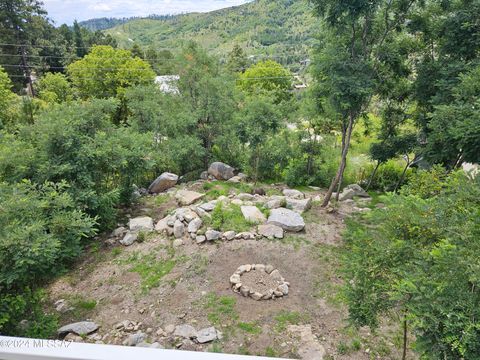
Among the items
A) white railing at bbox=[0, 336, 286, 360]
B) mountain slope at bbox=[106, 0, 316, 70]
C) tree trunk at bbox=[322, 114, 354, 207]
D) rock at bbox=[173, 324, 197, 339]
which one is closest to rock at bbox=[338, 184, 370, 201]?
tree trunk at bbox=[322, 114, 354, 207]

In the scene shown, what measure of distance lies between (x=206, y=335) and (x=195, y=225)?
375 cm

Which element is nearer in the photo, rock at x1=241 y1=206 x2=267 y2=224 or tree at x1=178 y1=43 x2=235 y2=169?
rock at x1=241 y1=206 x2=267 y2=224

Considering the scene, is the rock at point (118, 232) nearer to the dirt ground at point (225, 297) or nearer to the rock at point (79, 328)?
the dirt ground at point (225, 297)

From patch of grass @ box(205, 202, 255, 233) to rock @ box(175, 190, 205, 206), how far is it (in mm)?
1517

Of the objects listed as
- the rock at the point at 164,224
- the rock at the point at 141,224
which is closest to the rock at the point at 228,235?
the rock at the point at 164,224

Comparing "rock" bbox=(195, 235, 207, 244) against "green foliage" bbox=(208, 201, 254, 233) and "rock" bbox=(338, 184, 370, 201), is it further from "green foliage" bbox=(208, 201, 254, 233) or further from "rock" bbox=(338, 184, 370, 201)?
"rock" bbox=(338, 184, 370, 201)

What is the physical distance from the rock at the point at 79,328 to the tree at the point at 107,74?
64.4 feet

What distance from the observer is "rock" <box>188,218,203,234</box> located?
359 inches

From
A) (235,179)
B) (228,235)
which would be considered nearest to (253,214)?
(228,235)

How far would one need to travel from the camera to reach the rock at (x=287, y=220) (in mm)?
9336

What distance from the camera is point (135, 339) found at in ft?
19.0

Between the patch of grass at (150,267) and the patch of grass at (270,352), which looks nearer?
the patch of grass at (270,352)

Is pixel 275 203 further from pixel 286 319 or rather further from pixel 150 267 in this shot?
pixel 286 319

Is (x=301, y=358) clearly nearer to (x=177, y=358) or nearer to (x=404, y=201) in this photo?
(x=404, y=201)
